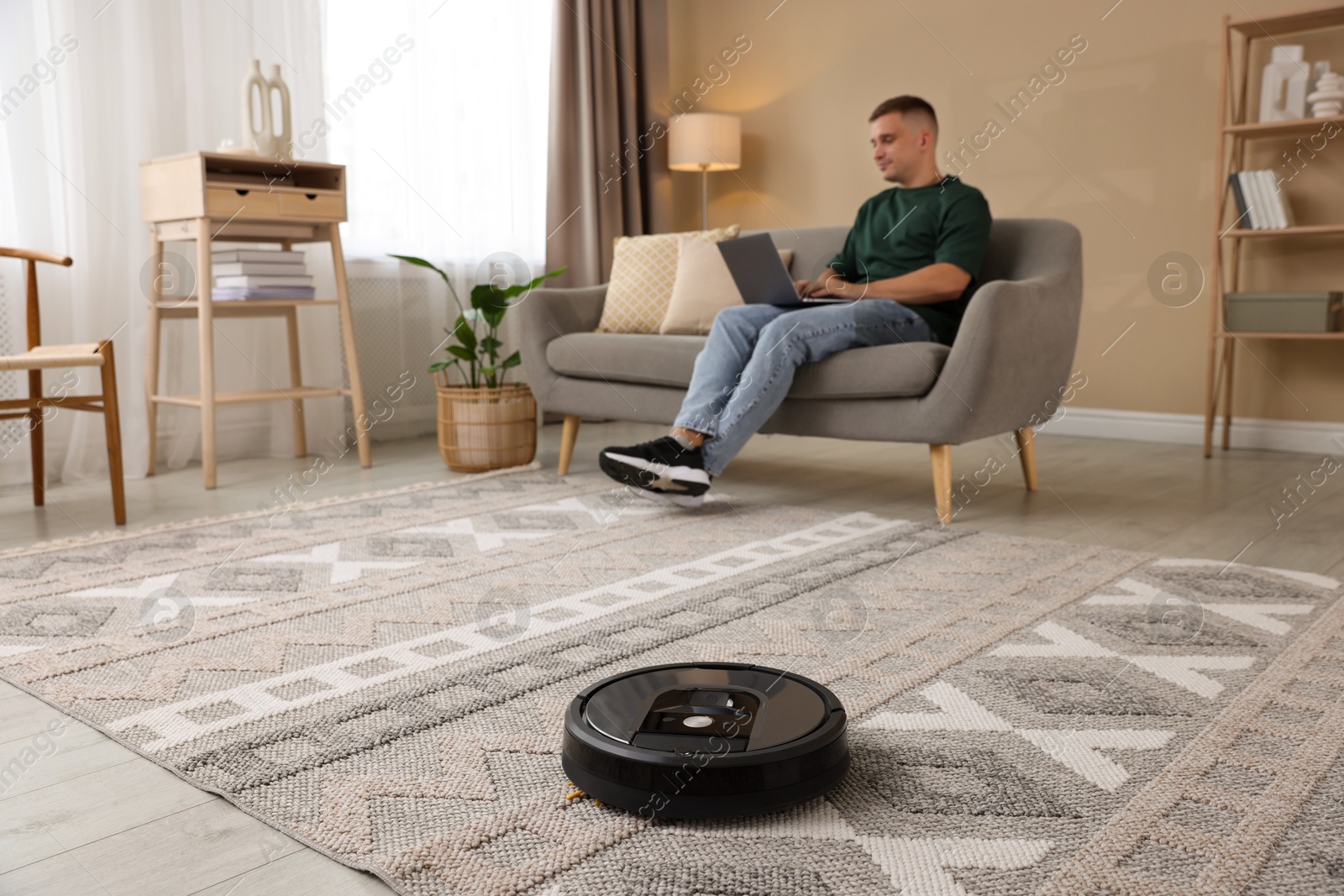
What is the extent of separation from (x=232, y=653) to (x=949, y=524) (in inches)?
57.2

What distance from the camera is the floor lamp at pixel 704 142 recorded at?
14.2ft

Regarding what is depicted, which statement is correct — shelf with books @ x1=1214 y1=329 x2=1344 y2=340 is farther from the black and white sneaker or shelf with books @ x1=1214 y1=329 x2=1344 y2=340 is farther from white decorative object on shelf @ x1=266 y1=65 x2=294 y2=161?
white decorative object on shelf @ x1=266 y1=65 x2=294 y2=161

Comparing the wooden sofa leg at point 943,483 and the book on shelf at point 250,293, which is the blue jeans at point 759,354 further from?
the book on shelf at point 250,293

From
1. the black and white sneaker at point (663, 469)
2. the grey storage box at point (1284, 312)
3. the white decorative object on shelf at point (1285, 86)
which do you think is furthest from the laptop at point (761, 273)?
the white decorative object on shelf at point (1285, 86)

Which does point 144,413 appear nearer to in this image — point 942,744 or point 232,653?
point 232,653

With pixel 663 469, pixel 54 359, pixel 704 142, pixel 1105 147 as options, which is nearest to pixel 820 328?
pixel 663 469

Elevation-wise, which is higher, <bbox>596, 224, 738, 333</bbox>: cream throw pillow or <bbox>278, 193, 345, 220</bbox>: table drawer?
<bbox>278, 193, 345, 220</bbox>: table drawer

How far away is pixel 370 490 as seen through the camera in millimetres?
2738

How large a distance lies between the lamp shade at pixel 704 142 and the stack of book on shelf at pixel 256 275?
190 cm

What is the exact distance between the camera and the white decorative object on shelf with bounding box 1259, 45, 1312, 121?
3.15 m

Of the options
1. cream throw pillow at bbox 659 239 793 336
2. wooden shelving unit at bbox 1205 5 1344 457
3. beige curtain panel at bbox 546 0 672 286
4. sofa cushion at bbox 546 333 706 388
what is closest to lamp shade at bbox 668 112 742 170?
beige curtain panel at bbox 546 0 672 286

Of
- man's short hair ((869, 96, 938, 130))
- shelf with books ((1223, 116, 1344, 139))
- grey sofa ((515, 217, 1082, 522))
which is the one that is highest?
shelf with books ((1223, 116, 1344, 139))

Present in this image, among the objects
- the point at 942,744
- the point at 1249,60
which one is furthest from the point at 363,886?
the point at 1249,60

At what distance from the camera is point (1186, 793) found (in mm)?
1007
